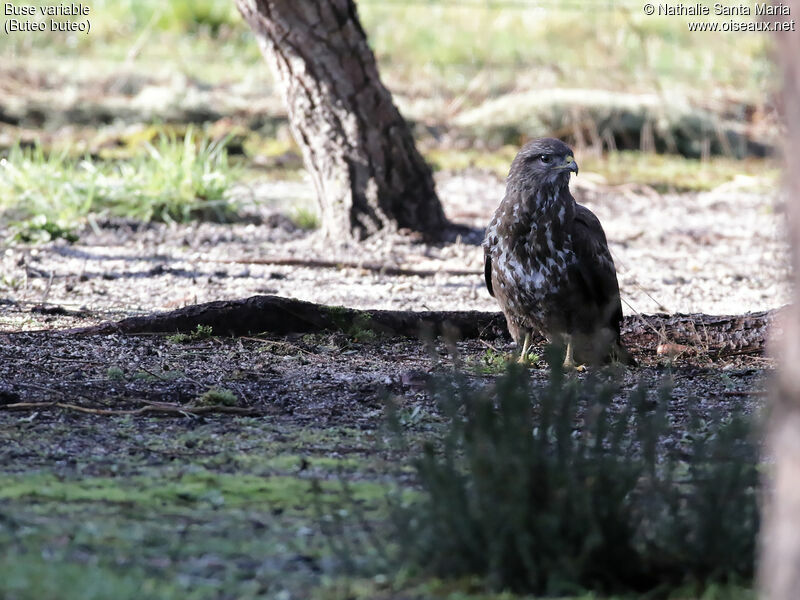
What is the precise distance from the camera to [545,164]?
5375 millimetres

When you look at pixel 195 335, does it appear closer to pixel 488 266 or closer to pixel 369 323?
pixel 369 323

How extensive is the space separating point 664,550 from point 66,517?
1.43 metres

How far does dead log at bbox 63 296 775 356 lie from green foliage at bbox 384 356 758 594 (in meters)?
2.64

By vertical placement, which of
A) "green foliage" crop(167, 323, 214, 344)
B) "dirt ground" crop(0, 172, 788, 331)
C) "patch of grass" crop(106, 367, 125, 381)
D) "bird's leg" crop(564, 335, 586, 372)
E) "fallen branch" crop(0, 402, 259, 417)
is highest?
"dirt ground" crop(0, 172, 788, 331)

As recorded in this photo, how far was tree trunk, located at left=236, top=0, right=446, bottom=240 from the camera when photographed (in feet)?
24.1

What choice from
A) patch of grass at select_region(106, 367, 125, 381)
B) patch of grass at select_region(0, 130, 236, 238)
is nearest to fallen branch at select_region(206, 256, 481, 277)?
patch of grass at select_region(0, 130, 236, 238)

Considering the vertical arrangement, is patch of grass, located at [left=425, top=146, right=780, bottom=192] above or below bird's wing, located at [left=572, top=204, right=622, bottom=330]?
above

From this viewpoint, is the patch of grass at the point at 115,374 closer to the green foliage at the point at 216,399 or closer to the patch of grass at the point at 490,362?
the green foliage at the point at 216,399

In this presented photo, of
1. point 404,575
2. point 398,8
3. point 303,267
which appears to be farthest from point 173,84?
point 404,575

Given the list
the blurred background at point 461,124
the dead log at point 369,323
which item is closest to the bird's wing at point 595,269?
the dead log at point 369,323

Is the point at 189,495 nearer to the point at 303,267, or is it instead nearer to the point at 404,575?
the point at 404,575

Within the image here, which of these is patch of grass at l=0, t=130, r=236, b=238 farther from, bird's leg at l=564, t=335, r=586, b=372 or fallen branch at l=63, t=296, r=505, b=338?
bird's leg at l=564, t=335, r=586, b=372

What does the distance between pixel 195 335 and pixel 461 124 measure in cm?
825

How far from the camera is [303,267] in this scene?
7.45m
